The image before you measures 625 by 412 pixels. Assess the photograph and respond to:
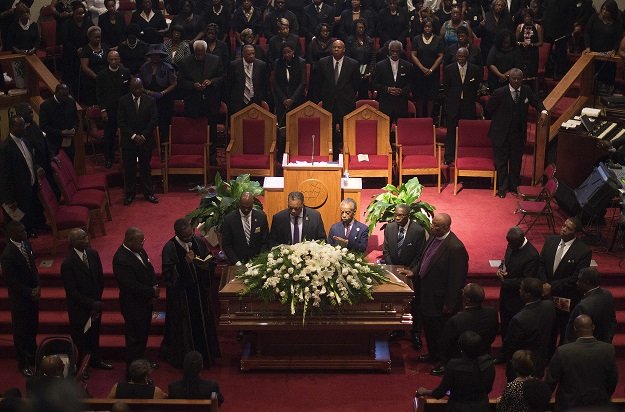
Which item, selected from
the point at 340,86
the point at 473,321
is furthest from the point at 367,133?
the point at 473,321

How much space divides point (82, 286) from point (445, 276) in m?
3.26

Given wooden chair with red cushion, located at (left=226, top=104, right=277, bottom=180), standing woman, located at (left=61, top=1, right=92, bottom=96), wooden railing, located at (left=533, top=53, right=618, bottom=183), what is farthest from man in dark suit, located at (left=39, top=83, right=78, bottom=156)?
wooden railing, located at (left=533, top=53, right=618, bottom=183)

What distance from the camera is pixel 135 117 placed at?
12289mm

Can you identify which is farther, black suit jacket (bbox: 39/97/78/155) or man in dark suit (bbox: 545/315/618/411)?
black suit jacket (bbox: 39/97/78/155)

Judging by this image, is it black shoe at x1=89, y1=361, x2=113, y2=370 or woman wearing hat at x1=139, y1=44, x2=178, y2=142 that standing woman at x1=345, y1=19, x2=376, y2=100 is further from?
black shoe at x1=89, y1=361, x2=113, y2=370

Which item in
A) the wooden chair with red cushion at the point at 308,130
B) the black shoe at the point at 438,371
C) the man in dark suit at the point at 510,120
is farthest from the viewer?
the wooden chair with red cushion at the point at 308,130

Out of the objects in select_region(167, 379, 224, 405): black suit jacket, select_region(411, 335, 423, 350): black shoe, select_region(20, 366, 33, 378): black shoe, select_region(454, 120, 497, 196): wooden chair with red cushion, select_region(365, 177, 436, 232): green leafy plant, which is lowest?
select_region(20, 366, 33, 378): black shoe

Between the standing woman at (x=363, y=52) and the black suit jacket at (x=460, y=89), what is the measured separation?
4.30 ft

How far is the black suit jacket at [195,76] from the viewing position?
43.7 feet

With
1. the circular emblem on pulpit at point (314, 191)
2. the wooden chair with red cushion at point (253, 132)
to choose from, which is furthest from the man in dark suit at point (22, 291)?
the wooden chair with red cushion at point (253, 132)

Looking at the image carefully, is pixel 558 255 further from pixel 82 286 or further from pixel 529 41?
pixel 529 41

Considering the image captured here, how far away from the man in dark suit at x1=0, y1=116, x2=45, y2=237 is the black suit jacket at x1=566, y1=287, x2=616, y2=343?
5815mm

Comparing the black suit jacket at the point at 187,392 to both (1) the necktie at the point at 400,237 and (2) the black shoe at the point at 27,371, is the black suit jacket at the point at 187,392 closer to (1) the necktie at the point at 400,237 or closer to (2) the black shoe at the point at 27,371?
(2) the black shoe at the point at 27,371

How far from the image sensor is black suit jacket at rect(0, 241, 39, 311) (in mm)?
9008
